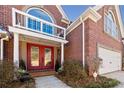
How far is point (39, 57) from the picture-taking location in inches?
493

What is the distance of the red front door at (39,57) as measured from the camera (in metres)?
11.9

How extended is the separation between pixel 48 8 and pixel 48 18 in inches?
30.7

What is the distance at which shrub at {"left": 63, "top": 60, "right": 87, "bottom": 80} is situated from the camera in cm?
914

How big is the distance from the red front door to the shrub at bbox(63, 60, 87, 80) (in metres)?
2.93

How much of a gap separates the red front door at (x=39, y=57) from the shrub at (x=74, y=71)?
2934 mm

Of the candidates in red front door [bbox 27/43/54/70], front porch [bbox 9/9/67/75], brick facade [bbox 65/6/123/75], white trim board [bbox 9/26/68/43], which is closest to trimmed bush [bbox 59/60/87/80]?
brick facade [bbox 65/6/123/75]

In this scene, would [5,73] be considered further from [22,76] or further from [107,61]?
[107,61]

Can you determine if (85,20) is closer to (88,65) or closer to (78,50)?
(78,50)

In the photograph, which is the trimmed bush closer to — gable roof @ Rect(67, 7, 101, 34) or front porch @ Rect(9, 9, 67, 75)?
front porch @ Rect(9, 9, 67, 75)

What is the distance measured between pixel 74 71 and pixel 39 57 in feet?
13.1

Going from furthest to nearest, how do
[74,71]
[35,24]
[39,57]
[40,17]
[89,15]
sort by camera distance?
[40,17] < [39,57] < [35,24] < [89,15] < [74,71]

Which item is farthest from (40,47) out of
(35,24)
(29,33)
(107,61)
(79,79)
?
(107,61)

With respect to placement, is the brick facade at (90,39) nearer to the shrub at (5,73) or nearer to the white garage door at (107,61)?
the white garage door at (107,61)

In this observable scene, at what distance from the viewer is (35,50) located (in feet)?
40.3
